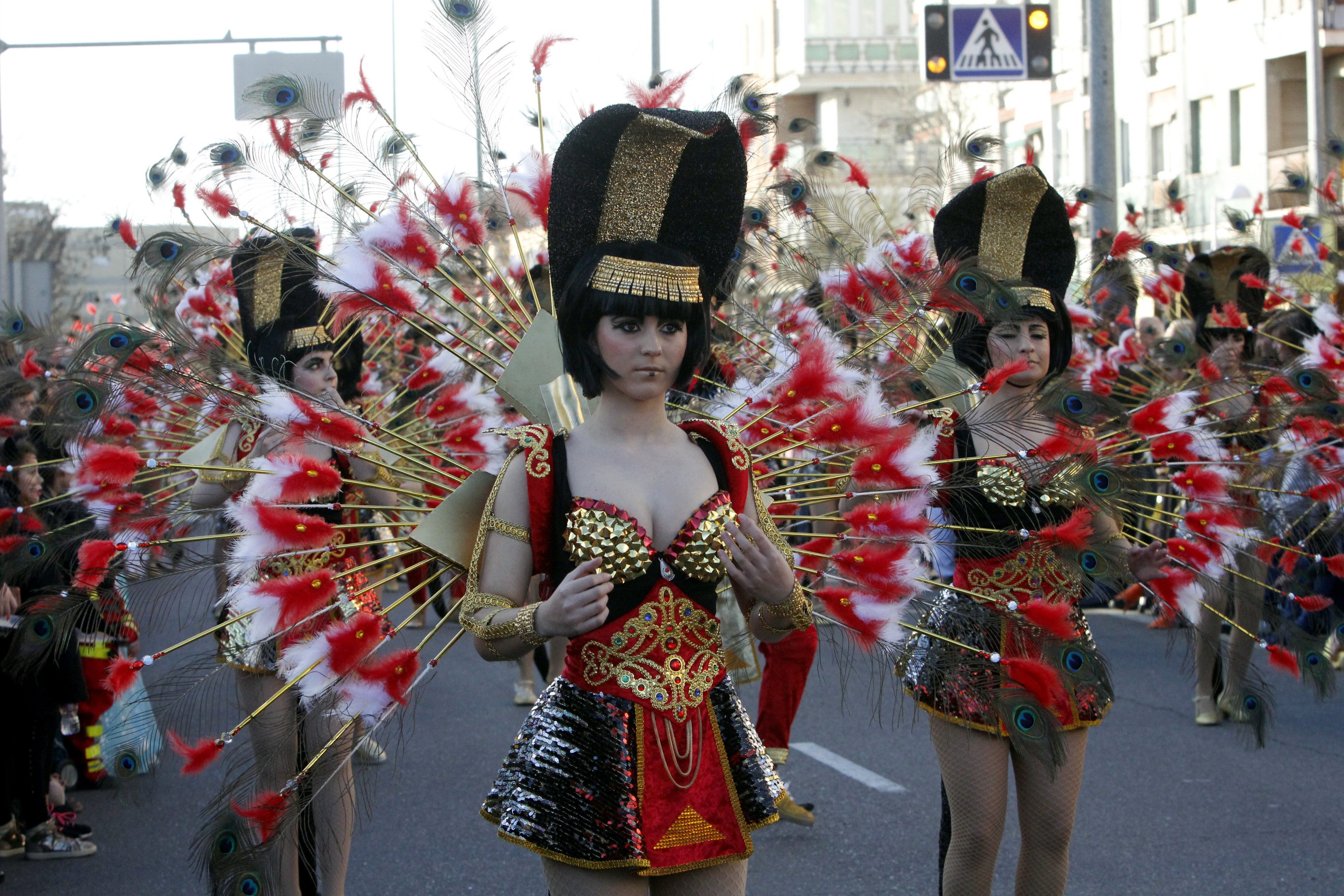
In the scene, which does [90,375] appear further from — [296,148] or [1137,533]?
[1137,533]

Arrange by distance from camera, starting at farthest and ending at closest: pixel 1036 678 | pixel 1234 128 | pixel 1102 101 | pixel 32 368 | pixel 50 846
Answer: pixel 1234 128, pixel 1102 101, pixel 50 846, pixel 32 368, pixel 1036 678

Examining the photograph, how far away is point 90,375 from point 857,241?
216 centimetres

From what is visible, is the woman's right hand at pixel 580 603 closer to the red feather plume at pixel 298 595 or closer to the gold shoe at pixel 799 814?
the red feather plume at pixel 298 595

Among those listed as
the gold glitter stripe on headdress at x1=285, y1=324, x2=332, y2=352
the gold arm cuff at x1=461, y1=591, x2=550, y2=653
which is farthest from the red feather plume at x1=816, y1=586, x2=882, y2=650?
the gold glitter stripe on headdress at x1=285, y1=324, x2=332, y2=352

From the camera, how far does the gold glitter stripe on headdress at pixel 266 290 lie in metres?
4.18

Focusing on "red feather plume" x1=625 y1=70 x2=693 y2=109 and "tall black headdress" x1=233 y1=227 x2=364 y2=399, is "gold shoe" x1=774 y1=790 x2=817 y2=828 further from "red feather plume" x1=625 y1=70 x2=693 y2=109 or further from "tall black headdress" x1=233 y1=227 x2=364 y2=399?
"red feather plume" x1=625 y1=70 x2=693 y2=109

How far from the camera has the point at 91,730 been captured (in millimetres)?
6809

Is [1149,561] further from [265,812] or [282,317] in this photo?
[282,317]

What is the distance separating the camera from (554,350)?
338cm

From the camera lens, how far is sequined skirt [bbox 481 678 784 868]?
107 inches

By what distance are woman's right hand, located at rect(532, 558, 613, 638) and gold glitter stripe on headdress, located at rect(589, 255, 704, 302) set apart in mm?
539

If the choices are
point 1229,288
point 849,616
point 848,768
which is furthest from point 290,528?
point 1229,288

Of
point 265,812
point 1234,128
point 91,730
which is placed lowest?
point 91,730

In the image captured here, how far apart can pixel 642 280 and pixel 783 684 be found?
330cm
